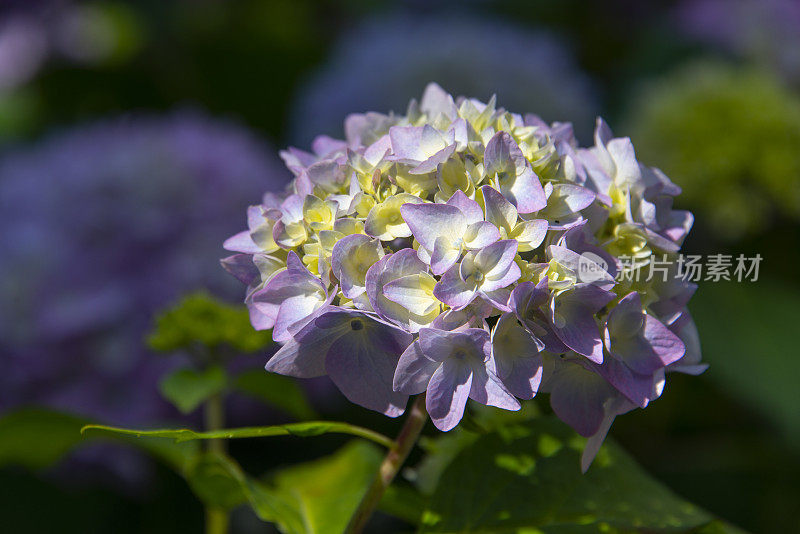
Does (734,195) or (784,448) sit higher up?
(734,195)

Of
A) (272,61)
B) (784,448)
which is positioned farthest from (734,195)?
(272,61)

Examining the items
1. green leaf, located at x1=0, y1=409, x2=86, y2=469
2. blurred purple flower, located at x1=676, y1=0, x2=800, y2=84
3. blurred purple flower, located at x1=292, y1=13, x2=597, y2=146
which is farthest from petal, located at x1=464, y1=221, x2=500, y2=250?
blurred purple flower, located at x1=676, y1=0, x2=800, y2=84

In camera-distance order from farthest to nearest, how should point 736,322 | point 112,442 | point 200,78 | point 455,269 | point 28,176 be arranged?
point 200,78 < point 736,322 < point 28,176 < point 112,442 < point 455,269

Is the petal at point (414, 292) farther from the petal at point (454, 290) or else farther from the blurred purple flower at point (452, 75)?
the blurred purple flower at point (452, 75)

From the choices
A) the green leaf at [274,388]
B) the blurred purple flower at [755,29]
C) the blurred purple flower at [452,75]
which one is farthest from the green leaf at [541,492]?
the blurred purple flower at [755,29]

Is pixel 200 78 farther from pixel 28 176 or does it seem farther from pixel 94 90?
pixel 28 176

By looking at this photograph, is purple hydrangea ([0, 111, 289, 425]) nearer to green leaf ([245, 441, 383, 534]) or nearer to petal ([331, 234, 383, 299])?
green leaf ([245, 441, 383, 534])
